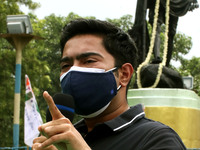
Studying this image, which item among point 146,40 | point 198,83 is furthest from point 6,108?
point 198,83

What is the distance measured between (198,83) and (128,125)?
28305mm

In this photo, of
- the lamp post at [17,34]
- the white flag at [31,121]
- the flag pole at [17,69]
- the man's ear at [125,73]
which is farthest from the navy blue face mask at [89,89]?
the flag pole at [17,69]

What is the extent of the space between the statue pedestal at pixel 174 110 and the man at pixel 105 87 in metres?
5.35

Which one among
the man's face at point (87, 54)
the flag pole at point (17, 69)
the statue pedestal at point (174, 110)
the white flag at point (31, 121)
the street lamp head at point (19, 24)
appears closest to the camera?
the man's face at point (87, 54)

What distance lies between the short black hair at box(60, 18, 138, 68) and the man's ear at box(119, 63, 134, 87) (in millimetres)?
27

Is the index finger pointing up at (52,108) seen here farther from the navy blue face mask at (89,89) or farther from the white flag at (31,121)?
the white flag at (31,121)

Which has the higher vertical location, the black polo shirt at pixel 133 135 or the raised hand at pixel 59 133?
the raised hand at pixel 59 133

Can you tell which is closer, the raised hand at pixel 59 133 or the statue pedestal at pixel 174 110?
the raised hand at pixel 59 133

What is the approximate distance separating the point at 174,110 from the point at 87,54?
5711 millimetres

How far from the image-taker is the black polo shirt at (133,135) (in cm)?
157

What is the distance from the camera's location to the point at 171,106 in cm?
735

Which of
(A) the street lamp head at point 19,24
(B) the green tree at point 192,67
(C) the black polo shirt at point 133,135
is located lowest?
(B) the green tree at point 192,67

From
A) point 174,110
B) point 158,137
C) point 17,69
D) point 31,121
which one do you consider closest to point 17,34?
point 17,69

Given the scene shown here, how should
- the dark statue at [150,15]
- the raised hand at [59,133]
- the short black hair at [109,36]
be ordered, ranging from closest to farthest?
the raised hand at [59,133]
the short black hair at [109,36]
the dark statue at [150,15]
